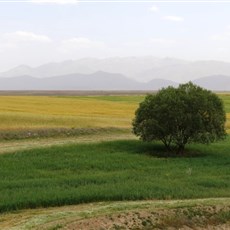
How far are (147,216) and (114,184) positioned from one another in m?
6.31

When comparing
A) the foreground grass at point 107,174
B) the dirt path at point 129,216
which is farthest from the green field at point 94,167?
the dirt path at point 129,216

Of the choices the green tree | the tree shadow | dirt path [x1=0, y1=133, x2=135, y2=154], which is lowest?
the tree shadow

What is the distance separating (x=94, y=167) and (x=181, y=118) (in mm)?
9081

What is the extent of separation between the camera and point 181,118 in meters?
36.9

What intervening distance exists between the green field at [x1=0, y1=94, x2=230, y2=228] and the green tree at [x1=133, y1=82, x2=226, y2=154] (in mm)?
1324

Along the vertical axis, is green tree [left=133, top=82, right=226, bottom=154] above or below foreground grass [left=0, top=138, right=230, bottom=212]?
above

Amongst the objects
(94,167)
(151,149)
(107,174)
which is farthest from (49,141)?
(107,174)

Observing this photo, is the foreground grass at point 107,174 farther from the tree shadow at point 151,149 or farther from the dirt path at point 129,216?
the dirt path at point 129,216

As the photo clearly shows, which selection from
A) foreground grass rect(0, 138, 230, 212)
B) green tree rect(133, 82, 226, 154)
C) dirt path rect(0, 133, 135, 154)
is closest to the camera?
foreground grass rect(0, 138, 230, 212)

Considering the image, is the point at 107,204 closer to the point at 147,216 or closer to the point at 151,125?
the point at 147,216

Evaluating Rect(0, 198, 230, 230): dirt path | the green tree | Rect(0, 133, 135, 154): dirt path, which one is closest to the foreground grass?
the green tree

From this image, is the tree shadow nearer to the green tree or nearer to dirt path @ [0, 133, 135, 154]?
the green tree

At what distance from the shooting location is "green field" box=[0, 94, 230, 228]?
23.4m

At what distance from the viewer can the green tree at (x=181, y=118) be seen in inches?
1457
